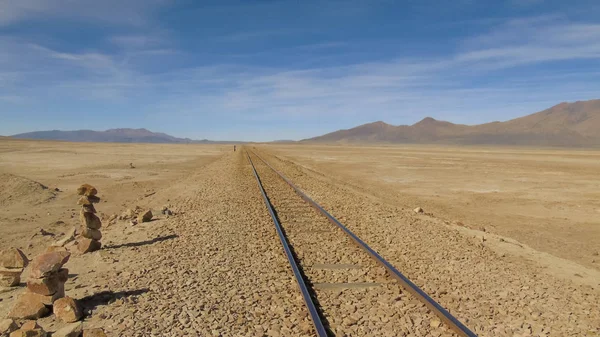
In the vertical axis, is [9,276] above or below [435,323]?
above

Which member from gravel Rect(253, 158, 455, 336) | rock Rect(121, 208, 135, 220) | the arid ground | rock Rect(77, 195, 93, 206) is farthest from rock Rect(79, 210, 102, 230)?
gravel Rect(253, 158, 455, 336)

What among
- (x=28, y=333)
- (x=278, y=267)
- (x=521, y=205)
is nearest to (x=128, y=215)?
→ (x=278, y=267)

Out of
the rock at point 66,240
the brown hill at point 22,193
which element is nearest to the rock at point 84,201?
the rock at point 66,240

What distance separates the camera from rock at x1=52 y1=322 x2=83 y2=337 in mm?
4648

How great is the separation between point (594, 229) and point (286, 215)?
9.36m

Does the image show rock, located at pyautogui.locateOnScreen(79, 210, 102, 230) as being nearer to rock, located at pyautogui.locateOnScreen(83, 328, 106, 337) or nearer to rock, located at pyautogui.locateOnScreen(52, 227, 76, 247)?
rock, located at pyautogui.locateOnScreen(52, 227, 76, 247)

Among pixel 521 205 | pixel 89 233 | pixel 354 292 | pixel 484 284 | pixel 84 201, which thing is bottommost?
pixel 521 205

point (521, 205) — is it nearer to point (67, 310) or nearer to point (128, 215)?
point (128, 215)

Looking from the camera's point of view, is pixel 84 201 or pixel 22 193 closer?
pixel 84 201

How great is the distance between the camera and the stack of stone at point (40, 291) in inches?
209

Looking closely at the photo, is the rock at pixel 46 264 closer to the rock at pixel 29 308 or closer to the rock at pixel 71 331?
the rock at pixel 29 308

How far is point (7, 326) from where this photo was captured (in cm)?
478

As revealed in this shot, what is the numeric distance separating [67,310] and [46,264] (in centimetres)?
66

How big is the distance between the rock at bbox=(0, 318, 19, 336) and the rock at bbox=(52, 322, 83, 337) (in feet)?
1.52
